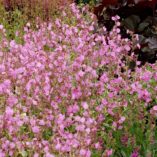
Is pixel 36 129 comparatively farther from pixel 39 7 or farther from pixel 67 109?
pixel 39 7

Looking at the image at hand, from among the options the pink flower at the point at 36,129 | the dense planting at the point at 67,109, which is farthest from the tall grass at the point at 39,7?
the pink flower at the point at 36,129

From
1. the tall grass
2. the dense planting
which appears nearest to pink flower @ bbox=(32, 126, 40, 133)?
the dense planting

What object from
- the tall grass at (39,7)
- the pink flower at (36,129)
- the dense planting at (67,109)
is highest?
the pink flower at (36,129)

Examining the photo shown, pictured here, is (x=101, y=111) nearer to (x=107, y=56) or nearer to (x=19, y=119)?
(x=19, y=119)

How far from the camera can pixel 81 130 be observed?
2764mm

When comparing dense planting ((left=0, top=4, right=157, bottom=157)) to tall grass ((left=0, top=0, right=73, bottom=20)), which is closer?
dense planting ((left=0, top=4, right=157, bottom=157))

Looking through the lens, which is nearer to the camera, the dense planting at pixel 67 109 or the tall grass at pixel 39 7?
the dense planting at pixel 67 109

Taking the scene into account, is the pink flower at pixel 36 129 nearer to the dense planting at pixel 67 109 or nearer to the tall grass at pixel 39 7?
the dense planting at pixel 67 109

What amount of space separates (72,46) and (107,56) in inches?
22.2

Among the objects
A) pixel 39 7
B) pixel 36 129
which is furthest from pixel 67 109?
pixel 39 7

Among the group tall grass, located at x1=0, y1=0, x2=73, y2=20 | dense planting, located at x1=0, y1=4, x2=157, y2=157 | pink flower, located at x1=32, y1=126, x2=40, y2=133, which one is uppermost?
pink flower, located at x1=32, y1=126, x2=40, y2=133

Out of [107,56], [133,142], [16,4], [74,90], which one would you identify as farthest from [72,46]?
[16,4]

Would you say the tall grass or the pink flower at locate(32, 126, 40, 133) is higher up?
the pink flower at locate(32, 126, 40, 133)

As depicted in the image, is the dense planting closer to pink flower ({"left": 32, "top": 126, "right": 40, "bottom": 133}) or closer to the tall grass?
pink flower ({"left": 32, "top": 126, "right": 40, "bottom": 133})
